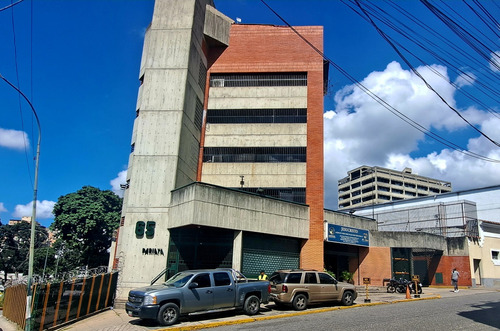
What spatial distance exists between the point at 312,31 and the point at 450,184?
5150 inches

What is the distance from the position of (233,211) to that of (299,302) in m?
7.05

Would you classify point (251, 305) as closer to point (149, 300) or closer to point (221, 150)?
point (149, 300)

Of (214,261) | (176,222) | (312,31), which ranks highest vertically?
(312,31)

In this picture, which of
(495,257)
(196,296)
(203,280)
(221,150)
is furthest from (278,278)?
(495,257)

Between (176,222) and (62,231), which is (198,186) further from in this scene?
(62,231)

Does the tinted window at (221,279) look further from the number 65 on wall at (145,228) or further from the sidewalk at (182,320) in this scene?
the number 65 on wall at (145,228)

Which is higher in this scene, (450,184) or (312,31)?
(450,184)

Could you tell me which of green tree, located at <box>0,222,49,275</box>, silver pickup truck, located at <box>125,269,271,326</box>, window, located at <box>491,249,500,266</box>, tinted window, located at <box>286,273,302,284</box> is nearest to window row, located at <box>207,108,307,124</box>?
tinted window, located at <box>286,273,302,284</box>

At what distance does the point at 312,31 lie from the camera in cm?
3144

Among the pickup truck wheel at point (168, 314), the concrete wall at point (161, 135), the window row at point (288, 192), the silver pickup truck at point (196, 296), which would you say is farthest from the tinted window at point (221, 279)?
the window row at point (288, 192)

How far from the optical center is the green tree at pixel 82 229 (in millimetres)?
49875

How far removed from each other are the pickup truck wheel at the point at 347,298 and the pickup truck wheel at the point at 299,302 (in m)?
2.31

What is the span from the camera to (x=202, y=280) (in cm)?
1373

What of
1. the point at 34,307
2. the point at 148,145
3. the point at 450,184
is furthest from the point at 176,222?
the point at 450,184
